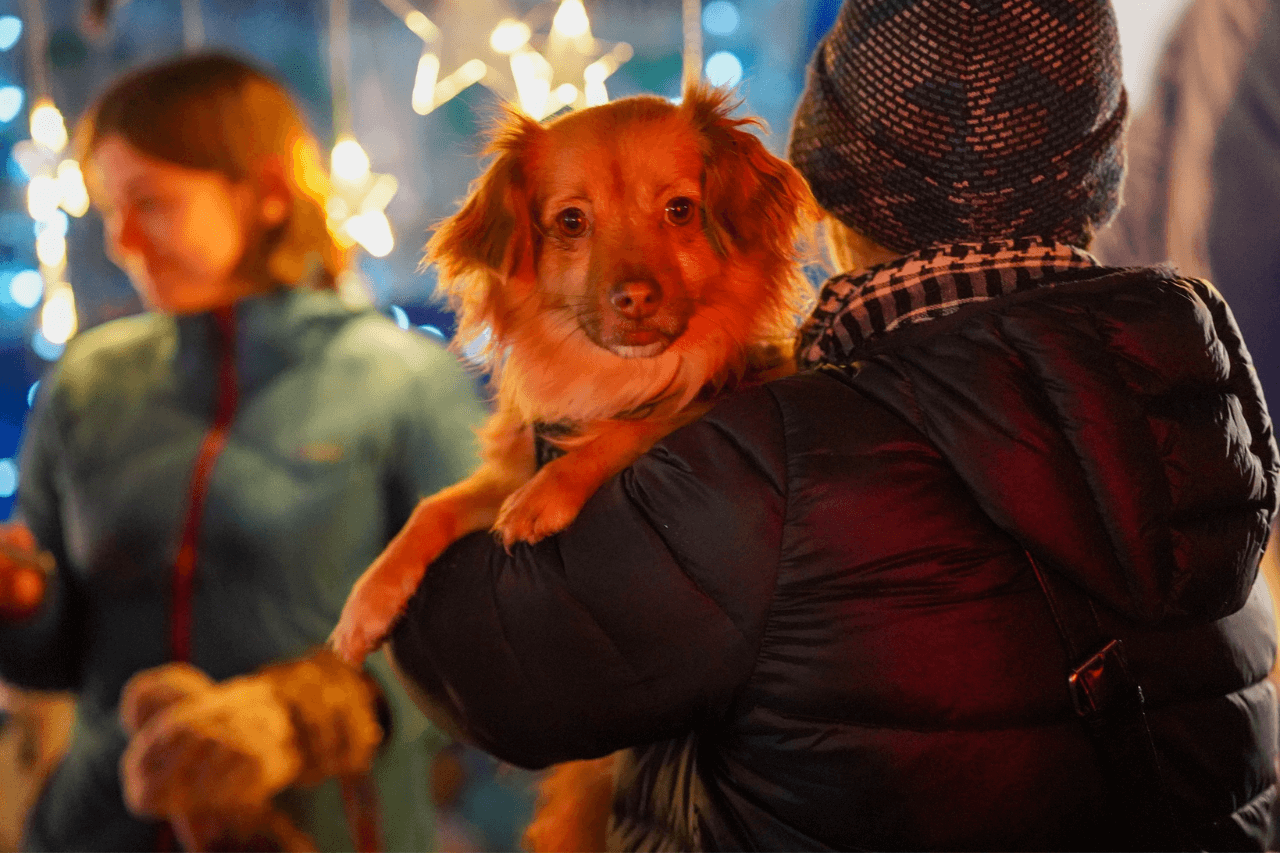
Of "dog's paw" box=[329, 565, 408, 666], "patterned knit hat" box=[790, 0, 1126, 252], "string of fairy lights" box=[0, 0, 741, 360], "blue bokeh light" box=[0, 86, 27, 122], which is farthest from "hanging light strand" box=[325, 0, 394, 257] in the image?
"patterned knit hat" box=[790, 0, 1126, 252]

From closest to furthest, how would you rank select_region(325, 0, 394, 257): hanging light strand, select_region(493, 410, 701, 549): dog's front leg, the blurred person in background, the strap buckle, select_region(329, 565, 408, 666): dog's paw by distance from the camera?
the strap buckle < select_region(493, 410, 701, 549): dog's front leg < select_region(329, 565, 408, 666): dog's paw < the blurred person in background < select_region(325, 0, 394, 257): hanging light strand

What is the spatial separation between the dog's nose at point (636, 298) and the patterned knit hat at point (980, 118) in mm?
407

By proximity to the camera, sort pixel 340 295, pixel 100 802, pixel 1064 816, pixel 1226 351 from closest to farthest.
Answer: pixel 1064 816 → pixel 1226 351 → pixel 100 802 → pixel 340 295

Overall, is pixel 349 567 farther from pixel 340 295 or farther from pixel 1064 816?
pixel 1064 816

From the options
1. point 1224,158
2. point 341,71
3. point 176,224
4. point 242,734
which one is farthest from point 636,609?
point 341,71

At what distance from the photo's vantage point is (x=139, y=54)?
399 centimetres

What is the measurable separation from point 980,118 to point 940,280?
201mm

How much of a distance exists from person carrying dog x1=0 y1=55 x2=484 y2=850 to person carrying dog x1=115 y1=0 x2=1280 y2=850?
938 millimetres

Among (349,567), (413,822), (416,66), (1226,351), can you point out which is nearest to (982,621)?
(1226,351)

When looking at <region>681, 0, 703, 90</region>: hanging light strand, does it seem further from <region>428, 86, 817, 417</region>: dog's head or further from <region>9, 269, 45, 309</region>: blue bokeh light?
<region>9, 269, 45, 309</region>: blue bokeh light

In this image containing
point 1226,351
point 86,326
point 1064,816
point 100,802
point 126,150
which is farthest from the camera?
point 86,326

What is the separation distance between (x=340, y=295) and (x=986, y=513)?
5.87 ft

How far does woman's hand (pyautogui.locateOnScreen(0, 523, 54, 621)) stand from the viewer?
1783 mm

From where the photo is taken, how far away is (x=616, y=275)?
4.93 ft
